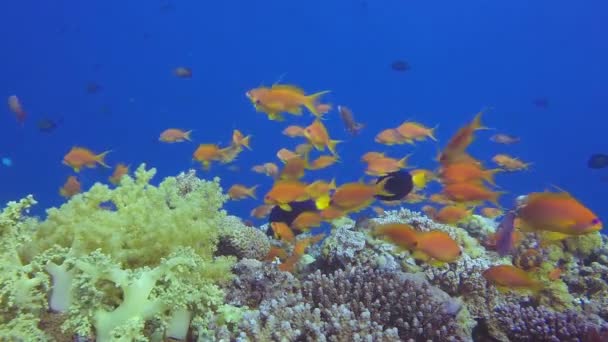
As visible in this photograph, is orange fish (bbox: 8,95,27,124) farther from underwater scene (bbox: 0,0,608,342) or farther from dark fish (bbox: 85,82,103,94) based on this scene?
dark fish (bbox: 85,82,103,94)

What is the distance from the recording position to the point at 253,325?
11.6 feet

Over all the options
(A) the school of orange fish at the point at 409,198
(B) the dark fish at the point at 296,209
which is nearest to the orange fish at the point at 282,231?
(A) the school of orange fish at the point at 409,198

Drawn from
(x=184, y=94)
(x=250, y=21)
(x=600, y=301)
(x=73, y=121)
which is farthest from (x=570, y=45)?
(x=600, y=301)

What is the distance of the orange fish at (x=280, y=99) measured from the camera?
621cm

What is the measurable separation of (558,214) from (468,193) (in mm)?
1294

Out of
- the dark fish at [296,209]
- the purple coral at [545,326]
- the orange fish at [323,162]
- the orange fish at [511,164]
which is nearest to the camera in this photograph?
the purple coral at [545,326]

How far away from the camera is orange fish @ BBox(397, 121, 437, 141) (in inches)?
330

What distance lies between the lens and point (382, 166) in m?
7.24

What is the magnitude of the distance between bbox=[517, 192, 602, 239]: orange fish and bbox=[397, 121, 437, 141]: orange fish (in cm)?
447

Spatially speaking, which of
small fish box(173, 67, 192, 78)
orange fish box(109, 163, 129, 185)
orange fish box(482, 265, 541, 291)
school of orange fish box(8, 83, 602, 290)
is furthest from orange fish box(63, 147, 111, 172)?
orange fish box(482, 265, 541, 291)

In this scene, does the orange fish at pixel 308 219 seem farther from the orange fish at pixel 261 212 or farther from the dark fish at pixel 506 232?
the orange fish at pixel 261 212

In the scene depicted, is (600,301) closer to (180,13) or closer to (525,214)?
(525,214)

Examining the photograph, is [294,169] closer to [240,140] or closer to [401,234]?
[401,234]

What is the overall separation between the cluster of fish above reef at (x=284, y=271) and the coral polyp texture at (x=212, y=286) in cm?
1
